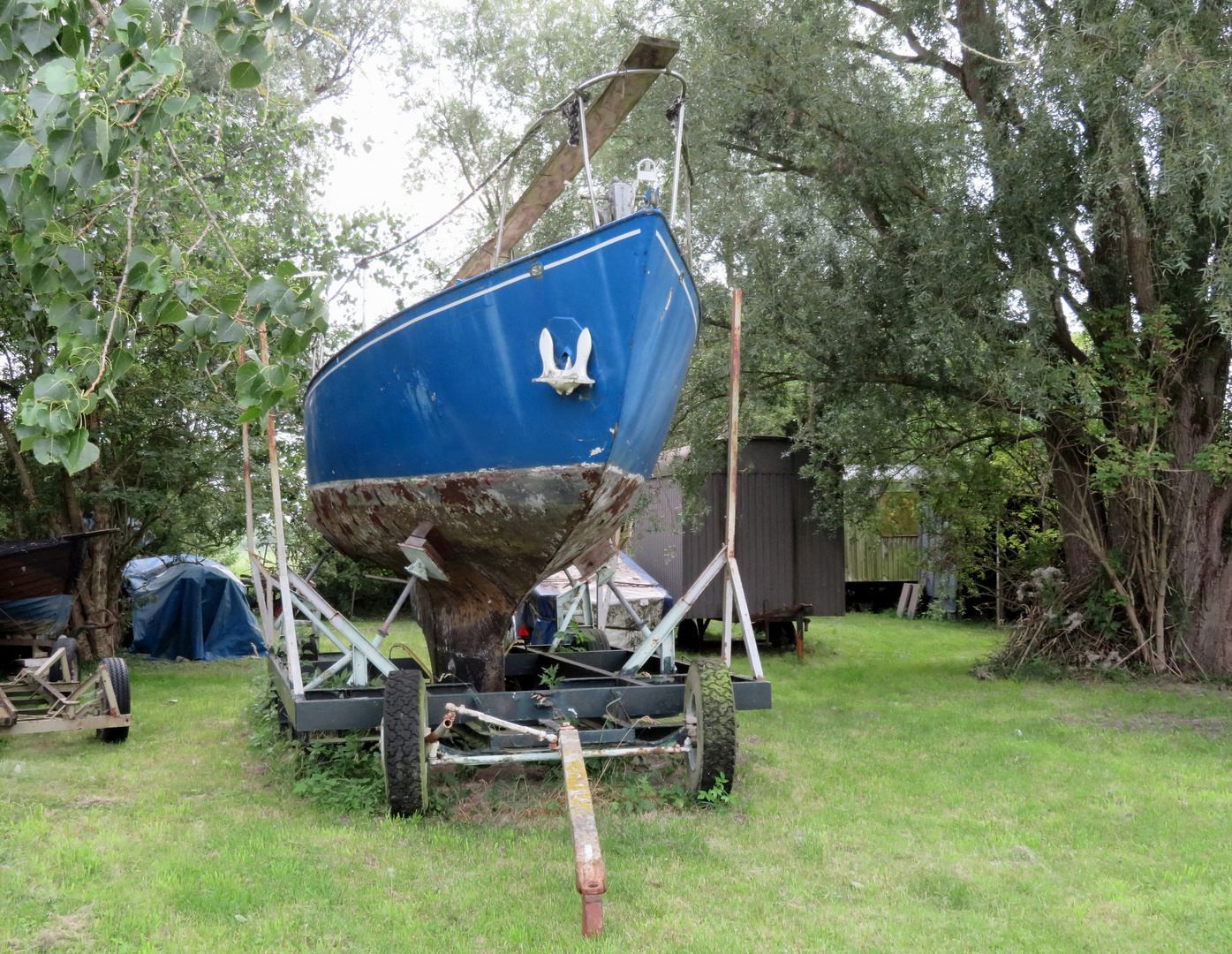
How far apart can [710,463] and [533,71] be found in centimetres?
1083

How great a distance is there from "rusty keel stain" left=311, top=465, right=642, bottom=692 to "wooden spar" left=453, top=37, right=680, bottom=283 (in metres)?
1.24

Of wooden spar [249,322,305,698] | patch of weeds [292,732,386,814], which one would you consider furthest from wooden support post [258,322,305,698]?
patch of weeds [292,732,386,814]

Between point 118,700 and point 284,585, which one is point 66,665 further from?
point 284,585

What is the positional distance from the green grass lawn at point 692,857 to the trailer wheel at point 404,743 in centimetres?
16

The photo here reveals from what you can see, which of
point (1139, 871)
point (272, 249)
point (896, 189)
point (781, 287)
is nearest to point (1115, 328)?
point (896, 189)

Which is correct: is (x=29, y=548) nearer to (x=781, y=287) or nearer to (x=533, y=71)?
(x=781, y=287)

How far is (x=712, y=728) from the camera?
466cm

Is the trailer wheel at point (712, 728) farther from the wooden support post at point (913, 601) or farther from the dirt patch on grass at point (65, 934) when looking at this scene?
the wooden support post at point (913, 601)

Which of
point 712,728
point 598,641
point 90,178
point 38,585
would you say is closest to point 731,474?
point 712,728

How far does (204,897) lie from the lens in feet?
11.4

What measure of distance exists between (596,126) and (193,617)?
9.17 m

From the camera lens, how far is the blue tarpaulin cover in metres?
12.2

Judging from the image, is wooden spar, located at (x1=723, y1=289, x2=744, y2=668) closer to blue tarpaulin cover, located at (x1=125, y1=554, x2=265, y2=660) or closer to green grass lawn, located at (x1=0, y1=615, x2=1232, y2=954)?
green grass lawn, located at (x1=0, y1=615, x2=1232, y2=954)

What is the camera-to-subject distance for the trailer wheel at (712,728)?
465cm
